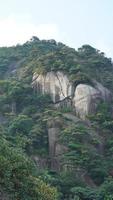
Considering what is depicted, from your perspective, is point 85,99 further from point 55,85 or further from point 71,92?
point 55,85

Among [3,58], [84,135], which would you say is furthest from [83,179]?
[3,58]

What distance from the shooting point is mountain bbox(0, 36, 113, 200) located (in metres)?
31.4

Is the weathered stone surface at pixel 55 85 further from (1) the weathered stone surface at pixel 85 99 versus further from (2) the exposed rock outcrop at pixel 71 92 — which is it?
(1) the weathered stone surface at pixel 85 99

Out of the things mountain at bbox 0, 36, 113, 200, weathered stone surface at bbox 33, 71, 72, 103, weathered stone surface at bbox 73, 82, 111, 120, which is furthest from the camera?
weathered stone surface at bbox 33, 71, 72, 103

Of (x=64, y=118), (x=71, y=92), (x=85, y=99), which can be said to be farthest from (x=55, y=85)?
(x=64, y=118)

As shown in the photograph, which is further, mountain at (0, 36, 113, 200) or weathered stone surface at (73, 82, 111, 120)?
weathered stone surface at (73, 82, 111, 120)

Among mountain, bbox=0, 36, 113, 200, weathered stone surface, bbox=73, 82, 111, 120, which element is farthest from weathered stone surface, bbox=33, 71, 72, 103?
weathered stone surface, bbox=73, 82, 111, 120

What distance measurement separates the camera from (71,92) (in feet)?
136

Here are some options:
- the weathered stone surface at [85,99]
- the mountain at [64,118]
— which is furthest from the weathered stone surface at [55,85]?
the weathered stone surface at [85,99]

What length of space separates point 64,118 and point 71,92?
4.12 m

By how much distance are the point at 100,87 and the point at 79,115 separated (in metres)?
4.44

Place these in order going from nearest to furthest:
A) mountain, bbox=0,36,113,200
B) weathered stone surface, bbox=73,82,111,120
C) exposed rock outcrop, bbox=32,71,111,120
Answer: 1. mountain, bbox=0,36,113,200
2. weathered stone surface, bbox=73,82,111,120
3. exposed rock outcrop, bbox=32,71,111,120

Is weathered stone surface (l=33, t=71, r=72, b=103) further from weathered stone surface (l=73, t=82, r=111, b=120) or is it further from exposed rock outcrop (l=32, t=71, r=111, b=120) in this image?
→ weathered stone surface (l=73, t=82, r=111, b=120)

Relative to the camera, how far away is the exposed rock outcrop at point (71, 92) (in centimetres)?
4022
